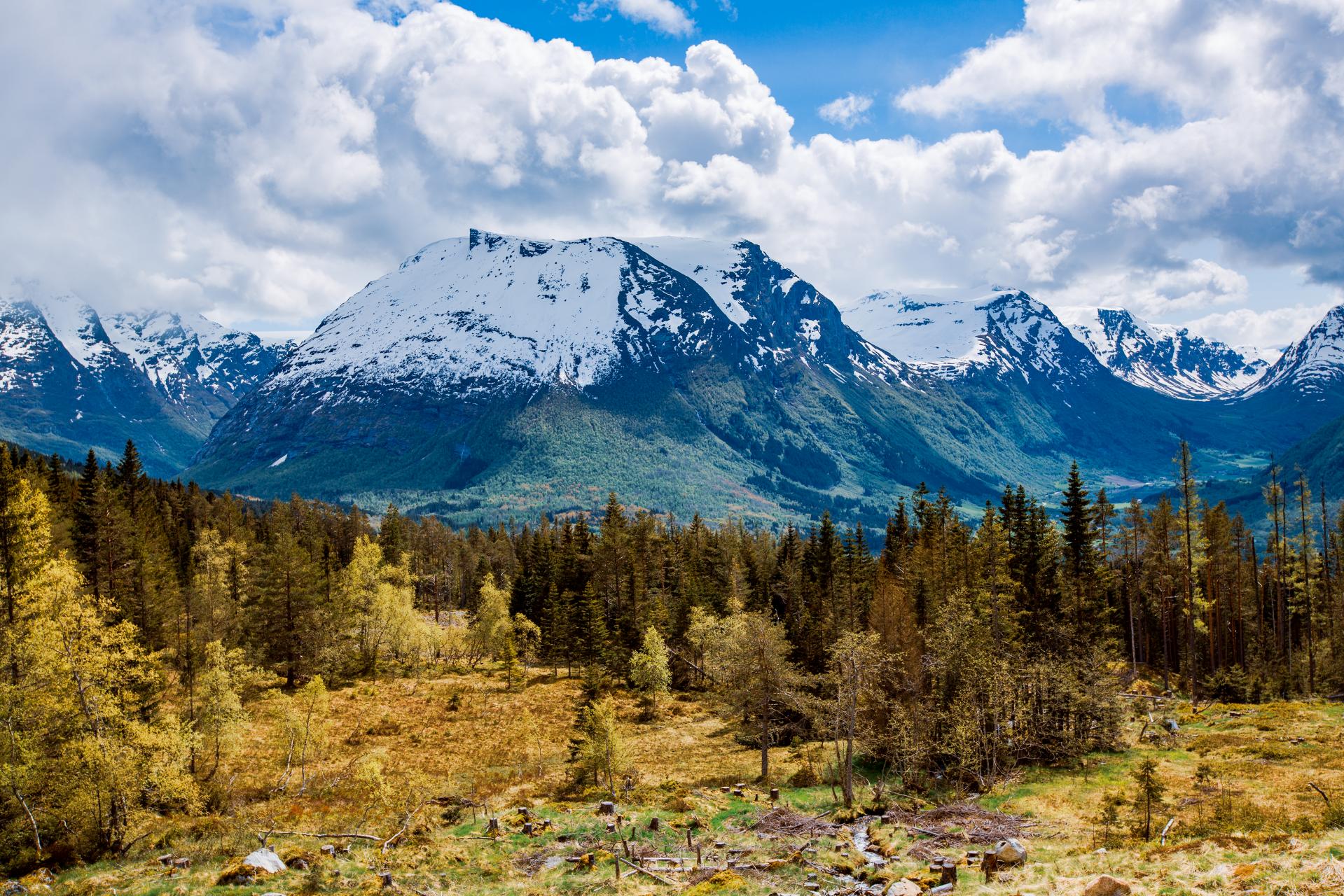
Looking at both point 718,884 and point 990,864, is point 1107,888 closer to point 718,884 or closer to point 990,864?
point 990,864

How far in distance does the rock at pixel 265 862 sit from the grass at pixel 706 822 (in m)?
1.06

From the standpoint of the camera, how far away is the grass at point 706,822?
23000 millimetres

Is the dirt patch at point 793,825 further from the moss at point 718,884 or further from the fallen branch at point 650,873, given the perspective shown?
the fallen branch at point 650,873

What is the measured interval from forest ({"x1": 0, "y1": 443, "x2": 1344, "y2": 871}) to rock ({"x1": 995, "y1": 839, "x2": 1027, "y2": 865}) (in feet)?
38.4

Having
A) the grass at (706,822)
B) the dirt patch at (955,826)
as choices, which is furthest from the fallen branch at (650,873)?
the dirt patch at (955,826)

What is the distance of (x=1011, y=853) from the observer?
82.5ft

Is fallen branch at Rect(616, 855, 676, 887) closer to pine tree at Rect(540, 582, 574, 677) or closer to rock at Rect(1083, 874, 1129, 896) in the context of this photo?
rock at Rect(1083, 874, 1129, 896)

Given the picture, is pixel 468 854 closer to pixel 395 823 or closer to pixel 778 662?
pixel 395 823

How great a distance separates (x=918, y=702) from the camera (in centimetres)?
4381

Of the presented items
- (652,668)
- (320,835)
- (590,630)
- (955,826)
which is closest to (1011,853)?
(955,826)

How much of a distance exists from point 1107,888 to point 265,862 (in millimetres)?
26743

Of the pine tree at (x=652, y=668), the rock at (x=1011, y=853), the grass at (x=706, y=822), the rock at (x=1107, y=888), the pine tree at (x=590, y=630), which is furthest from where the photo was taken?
the pine tree at (x=590, y=630)

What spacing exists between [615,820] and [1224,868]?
22136 mm

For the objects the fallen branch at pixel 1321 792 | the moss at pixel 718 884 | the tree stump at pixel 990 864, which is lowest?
the moss at pixel 718 884
